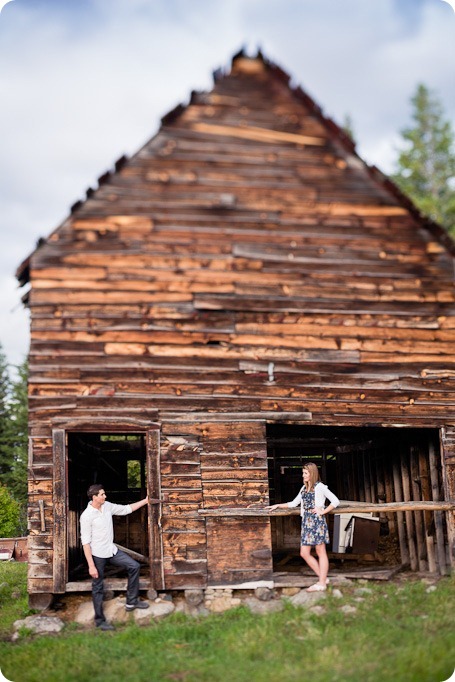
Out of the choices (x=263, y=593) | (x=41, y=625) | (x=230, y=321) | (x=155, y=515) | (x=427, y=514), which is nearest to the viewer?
(x=41, y=625)

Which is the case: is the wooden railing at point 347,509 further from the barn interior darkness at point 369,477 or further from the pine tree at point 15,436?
the pine tree at point 15,436

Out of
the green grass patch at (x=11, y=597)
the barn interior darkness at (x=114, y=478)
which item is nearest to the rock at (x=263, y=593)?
the green grass patch at (x=11, y=597)

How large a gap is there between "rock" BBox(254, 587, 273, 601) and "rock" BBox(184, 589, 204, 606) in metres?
0.85

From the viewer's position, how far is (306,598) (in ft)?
34.5

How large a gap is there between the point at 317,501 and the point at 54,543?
4.08 metres

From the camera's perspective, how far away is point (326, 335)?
11828 mm

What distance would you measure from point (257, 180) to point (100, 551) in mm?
6403

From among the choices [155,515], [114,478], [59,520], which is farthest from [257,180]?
[114,478]

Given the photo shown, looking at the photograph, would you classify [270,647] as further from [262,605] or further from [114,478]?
[114,478]

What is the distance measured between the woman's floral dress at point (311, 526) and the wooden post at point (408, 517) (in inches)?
118

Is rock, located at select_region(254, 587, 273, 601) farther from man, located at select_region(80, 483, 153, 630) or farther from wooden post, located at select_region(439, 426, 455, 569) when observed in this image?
wooden post, located at select_region(439, 426, 455, 569)

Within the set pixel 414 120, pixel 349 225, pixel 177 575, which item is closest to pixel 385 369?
pixel 349 225

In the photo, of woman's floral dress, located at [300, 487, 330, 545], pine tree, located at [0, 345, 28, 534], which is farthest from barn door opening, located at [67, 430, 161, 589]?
pine tree, located at [0, 345, 28, 534]

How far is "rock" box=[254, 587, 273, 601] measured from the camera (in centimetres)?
1084
